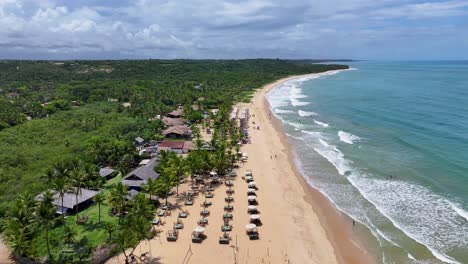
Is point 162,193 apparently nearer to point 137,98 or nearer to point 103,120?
point 103,120

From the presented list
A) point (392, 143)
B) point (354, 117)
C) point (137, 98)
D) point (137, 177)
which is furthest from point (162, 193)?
point (137, 98)

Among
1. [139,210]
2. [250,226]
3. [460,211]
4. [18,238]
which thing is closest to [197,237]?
[250,226]

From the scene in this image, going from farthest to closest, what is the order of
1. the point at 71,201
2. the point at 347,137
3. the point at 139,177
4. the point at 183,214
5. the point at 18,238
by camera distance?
the point at 347,137
the point at 139,177
the point at 183,214
the point at 71,201
the point at 18,238

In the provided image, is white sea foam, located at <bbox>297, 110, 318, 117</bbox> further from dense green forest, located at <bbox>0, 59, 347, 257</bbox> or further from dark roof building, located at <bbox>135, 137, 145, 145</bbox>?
dark roof building, located at <bbox>135, 137, 145, 145</bbox>

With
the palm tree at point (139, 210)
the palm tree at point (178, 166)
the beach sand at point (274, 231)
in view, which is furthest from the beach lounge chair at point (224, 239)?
the palm tree at point (178, 166)

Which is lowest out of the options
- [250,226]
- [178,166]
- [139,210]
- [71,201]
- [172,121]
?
[250,226]

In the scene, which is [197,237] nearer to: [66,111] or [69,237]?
[69,237]
